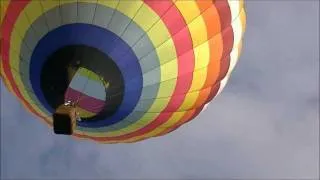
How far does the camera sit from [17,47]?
14.7 meters

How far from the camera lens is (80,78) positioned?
14945 millimetres

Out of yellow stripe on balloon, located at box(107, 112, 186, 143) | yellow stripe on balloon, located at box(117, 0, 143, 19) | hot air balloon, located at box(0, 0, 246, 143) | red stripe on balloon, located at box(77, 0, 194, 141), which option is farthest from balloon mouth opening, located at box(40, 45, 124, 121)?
yellow stripe on balloon, located at box(107, 112, 186, 143)

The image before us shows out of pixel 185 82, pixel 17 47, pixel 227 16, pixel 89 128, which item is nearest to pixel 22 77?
pixel 17 47

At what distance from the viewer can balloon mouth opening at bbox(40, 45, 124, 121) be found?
14.1 m

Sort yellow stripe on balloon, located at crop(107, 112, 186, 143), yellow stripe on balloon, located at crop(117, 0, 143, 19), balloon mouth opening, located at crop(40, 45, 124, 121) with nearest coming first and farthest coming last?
yellow stripe on balloon, located at crop(117, 0, 143, 19) < balloon mouth opening, located at crop(40, 45, 124, 121) < yellow stripe on balloon, located at crop(107, 112, 186, 143)

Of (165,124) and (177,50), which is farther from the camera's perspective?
(165,124)

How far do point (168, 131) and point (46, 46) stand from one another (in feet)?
13.4

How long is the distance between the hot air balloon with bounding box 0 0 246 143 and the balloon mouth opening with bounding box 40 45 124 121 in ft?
0.06

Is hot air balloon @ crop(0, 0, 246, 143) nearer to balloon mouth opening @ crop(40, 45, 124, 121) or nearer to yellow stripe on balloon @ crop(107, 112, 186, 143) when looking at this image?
balloon mouth opening @ crop(40, 45, 124, 121)

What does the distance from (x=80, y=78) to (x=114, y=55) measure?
1106 millimetres

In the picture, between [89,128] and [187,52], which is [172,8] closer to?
[187,52]

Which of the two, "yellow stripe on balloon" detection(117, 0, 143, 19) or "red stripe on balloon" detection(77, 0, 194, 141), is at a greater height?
"yellow stripe on balloon" detection(117, 0, 143, 19)

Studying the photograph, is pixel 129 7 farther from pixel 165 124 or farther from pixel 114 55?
pixel 165 124

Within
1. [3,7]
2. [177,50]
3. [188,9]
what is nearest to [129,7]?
[188,9]
